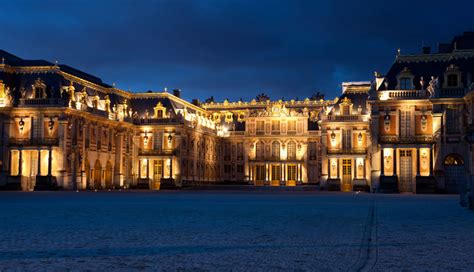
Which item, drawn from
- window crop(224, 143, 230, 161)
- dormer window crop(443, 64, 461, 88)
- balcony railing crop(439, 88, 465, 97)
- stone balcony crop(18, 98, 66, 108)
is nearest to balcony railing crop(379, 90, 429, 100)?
balcony railing crop(439, 88, 465, 97)

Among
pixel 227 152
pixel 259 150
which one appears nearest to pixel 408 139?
pixel 259 150

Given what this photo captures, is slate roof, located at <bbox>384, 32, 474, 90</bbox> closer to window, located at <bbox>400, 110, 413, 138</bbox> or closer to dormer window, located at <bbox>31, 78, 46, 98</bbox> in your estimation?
window, located at <bbox>400, 110, 413, 138</bbox>

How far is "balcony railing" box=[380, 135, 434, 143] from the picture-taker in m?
51.8

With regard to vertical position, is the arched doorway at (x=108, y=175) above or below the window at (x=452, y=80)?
below

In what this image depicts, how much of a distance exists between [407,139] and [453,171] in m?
4.48

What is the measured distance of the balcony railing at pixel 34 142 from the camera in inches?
2295

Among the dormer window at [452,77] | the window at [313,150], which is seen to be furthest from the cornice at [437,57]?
the window at [313,150]

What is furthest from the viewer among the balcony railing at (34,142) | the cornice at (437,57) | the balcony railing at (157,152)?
the balcony railing at (157,152)

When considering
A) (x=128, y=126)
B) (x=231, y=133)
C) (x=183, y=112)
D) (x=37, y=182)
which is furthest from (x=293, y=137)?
(x=37, y=182)

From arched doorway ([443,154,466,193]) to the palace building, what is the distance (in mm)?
85

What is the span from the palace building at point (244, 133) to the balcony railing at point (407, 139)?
3.3 inches

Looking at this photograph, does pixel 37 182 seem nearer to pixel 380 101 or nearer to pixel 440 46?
pixel 380 101

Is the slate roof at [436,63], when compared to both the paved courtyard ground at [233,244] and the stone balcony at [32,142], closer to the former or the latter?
A: the stone balcony at [32,142]

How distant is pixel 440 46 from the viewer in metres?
56.8
